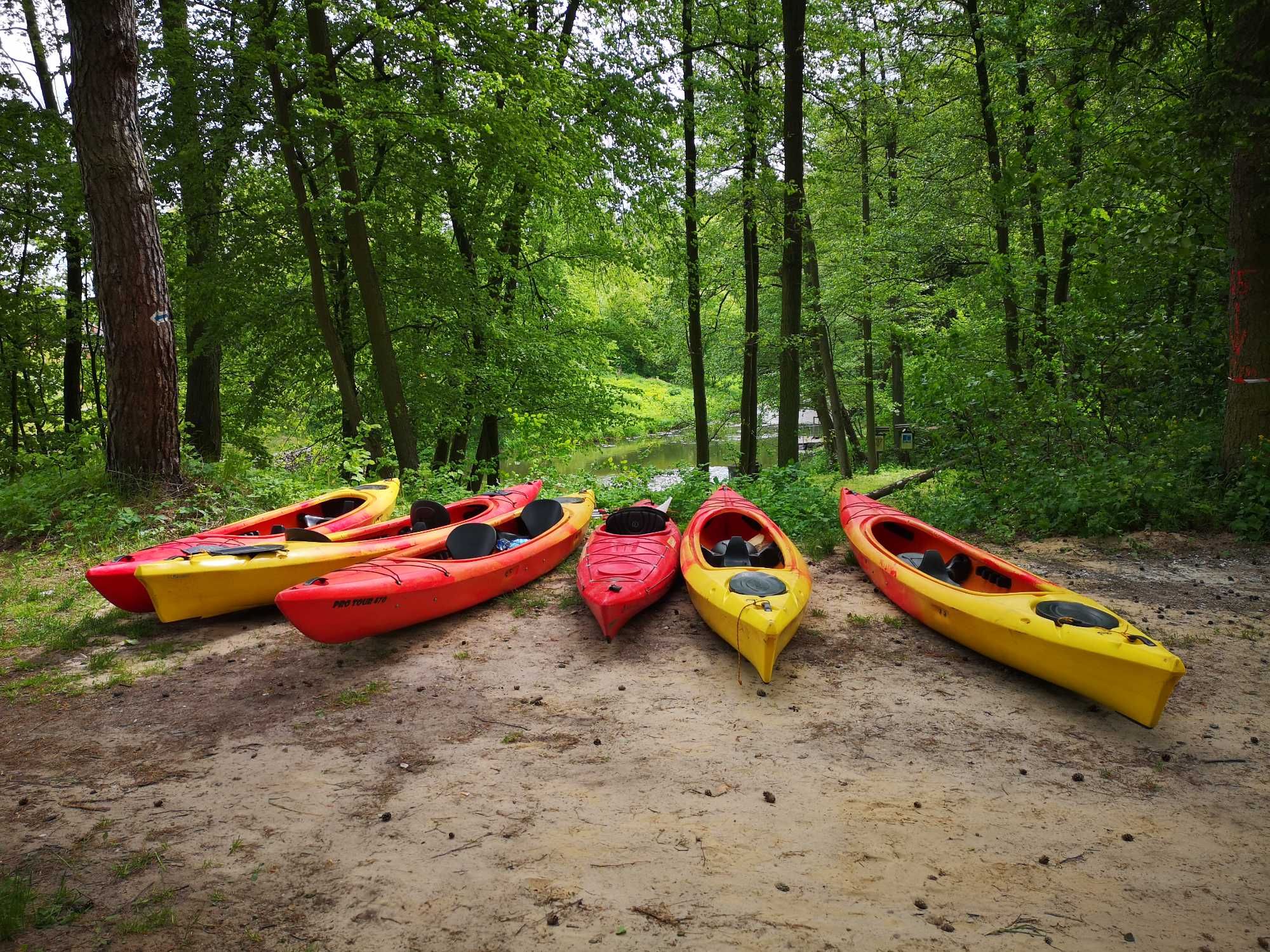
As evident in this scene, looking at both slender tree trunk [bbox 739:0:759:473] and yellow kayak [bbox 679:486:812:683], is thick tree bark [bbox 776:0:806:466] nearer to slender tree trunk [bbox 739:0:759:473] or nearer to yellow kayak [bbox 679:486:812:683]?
slender tree trunk [bbox 739:0:759:473]

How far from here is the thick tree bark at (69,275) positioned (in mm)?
10547

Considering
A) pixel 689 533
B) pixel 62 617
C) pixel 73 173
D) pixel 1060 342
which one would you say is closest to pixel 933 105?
pixel 1060 342

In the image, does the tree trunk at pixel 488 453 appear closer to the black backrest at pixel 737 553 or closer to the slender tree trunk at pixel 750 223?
the slender tree trunk at pixel 750 223

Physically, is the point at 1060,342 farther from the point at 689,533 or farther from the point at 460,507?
the point at 460,507

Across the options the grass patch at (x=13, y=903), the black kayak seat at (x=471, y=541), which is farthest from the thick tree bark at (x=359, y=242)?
the grass patch at (x=13, y=903)

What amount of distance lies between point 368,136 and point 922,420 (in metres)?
8.57

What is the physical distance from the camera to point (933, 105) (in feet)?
40.6

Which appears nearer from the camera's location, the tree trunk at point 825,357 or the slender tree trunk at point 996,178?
the slender tree trunk at point 996,178

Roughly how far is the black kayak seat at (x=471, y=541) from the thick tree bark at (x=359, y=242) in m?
4.35

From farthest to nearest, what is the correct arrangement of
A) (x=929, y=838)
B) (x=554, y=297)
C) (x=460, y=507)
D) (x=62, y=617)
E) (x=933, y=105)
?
(x=554, y=297) < (x=933, y=105) < (x=460, y=507) < (x=62, y=617) < (x=929, y=838)

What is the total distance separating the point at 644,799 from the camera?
313cm

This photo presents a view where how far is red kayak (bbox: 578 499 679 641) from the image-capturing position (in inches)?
198

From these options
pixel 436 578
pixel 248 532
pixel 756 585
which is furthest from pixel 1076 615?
pixel 248 532

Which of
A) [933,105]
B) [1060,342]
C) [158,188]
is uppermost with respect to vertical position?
[933,105]
